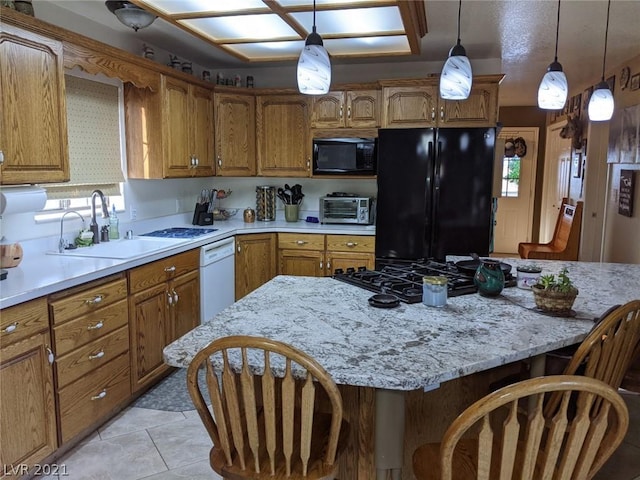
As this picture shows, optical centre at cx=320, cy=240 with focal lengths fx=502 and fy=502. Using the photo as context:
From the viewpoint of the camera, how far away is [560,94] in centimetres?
234

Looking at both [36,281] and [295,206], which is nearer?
[36,281]

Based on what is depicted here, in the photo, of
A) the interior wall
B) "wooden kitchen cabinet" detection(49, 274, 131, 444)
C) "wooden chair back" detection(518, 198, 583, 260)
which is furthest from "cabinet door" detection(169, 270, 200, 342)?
the interior wall

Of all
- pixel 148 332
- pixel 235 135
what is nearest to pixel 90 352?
pixel 148 332

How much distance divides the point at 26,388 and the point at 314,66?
5.99 ft

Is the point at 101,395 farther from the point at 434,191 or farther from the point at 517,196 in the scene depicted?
the point at 517,196

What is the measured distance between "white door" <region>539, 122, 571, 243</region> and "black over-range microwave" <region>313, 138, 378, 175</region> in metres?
3.88

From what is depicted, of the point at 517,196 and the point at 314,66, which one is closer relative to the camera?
the point at 314,66

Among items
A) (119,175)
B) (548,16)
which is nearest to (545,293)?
(548,16)

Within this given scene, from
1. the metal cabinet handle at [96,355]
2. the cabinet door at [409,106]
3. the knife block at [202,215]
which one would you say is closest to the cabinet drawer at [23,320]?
the metal cabinet handle at [96,355]

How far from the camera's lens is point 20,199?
7.84ft

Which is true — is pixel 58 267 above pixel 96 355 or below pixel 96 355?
above

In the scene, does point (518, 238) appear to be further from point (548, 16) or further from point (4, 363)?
point (4, 363)

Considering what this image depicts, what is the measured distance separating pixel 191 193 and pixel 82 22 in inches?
72.5

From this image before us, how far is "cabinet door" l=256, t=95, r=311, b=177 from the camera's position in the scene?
4570 millimetres
